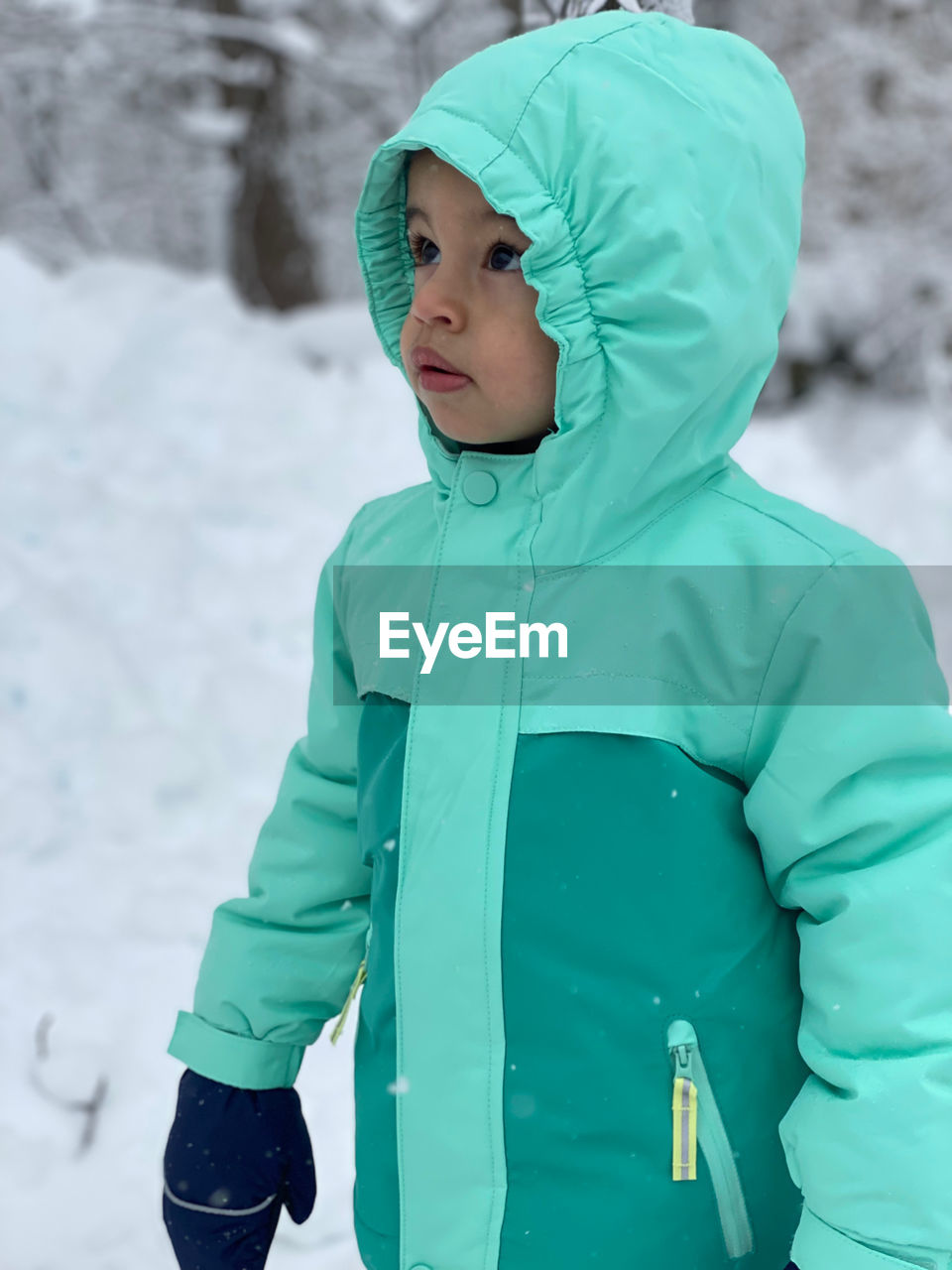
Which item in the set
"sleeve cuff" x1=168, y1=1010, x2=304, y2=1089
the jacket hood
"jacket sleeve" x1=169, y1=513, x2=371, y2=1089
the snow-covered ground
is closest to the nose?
the jacket hood

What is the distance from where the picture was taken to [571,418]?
134cm

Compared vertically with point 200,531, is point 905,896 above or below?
above

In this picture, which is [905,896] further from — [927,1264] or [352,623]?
[352,623]

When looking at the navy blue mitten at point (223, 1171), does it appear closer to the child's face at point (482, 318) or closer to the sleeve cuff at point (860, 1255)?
the sleeve cuff at point (860, 1255)

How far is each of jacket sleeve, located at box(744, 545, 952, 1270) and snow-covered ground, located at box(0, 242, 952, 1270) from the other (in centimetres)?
179

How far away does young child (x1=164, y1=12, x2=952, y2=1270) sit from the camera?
1.25m

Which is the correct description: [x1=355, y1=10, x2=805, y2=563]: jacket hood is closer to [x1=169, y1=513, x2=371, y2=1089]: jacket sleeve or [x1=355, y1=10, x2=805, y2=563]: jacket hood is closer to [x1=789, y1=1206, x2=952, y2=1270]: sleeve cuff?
[x1=169, y1=513, x2=371, y2=1089]: jacket sleeve

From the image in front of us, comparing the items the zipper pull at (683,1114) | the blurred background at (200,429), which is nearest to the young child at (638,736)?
the zipper pull at (683,1114)

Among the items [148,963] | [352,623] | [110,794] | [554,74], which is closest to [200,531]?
[110,794]

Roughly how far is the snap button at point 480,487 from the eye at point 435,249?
0.25 metres

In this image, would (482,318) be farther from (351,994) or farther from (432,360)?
(351,994)

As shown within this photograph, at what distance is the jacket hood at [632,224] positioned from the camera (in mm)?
1295

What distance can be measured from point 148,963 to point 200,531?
96.8 inches

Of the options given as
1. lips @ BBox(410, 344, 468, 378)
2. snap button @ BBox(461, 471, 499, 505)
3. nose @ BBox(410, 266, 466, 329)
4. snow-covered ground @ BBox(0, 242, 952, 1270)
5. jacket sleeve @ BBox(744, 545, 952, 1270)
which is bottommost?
snow-covered ground @ BBox(0, 242, 952, 1270)
